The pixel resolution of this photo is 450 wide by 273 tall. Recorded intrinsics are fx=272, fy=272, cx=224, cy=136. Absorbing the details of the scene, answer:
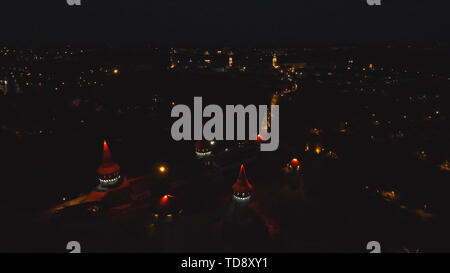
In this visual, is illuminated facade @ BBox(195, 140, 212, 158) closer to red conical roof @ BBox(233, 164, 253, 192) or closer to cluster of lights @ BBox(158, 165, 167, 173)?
cluster of lights @ BBox(158, 165, 167, 173)

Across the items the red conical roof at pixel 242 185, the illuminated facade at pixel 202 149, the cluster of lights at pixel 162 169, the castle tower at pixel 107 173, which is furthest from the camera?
the illuminated facade at pixel 202 149

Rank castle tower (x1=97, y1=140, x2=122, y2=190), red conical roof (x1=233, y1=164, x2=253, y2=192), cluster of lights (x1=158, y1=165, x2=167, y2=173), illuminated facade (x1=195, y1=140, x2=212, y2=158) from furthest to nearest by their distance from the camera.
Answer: illuminated facade (x1=195, y1=140, x2=212, y2=158)
cluster of lights (x1=158, y1=165, x2=167, y2=173)
castle tower (x1=97, y1=140, x2=122, y2=190)
red conical roof (x1=233, y1=164, x2=253, y2=192)

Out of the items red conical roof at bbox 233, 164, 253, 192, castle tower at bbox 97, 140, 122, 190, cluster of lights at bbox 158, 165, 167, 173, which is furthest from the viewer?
cluster of lights at bbox 158, 165, 167, 173

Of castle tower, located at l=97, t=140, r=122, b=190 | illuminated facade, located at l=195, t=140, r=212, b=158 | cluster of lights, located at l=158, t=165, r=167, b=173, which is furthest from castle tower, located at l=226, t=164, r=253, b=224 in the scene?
castle tower, located at l=97, t=140, r=122, b=190

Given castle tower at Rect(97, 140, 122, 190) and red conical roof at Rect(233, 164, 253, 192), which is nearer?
red conical roof at Rect(233, 164, 253, 192)

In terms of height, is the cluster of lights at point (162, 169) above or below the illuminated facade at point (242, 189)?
below

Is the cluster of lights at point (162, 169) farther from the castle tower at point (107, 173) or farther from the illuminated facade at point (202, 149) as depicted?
the castle tower at point (107, 173)

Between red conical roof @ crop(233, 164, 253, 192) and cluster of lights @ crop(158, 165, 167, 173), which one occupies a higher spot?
red conical roof @ crop(233, 164, 253, 192)

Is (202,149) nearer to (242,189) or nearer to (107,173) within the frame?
(107,173)

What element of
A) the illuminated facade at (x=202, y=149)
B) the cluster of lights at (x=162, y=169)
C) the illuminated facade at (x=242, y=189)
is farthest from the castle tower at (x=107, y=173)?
the illuminated facade at (x=242, y=189)

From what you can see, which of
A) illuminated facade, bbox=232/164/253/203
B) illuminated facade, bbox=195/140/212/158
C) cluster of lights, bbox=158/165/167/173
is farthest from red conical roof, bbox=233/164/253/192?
cluster of lights, bbox=158/165/167/173
